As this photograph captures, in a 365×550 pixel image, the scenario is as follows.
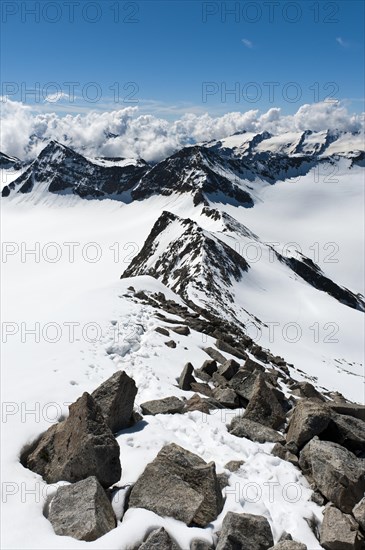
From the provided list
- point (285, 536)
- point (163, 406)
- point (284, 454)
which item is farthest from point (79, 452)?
point (284, 454)

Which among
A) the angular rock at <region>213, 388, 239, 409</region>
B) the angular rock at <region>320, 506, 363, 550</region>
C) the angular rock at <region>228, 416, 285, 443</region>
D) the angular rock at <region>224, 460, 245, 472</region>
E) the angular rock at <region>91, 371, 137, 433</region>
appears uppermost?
the angular rock at <region>91, 371, 137, 433</region>

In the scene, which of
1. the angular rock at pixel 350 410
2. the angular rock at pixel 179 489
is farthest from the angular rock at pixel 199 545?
the angular rock at pixel 350 410

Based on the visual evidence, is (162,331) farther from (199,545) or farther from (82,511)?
(199,545)

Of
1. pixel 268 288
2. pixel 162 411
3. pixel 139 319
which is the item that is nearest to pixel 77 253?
pixel 268 288

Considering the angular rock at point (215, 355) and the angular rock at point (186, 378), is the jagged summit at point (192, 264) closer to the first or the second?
the angular rock at point (215, 355)

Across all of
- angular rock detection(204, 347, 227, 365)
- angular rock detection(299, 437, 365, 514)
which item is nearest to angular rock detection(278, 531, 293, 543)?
angular rock detection(299, 437, 365, 514)

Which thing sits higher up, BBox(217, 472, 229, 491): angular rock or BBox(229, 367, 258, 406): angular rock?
BBox(229, 367, 258, 406): angular rock

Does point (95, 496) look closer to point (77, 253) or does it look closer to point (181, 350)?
point (181, 350)

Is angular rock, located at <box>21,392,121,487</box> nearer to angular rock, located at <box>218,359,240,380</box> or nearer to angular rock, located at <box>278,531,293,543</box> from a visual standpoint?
angular rock, located at <box>278,531,293,543</box>
